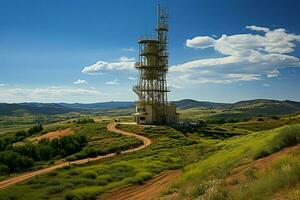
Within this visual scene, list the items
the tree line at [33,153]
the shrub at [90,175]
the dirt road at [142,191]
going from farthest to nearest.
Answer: the tree line at [33,153]
the shrub at [90,175]
the dirt road at [142,191]

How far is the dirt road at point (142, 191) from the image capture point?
35.0 metres

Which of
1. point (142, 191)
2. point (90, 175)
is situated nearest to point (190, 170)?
point (142, 191)

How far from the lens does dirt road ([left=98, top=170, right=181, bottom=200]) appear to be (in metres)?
35.0

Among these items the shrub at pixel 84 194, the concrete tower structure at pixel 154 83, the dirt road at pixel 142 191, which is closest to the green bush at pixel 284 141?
the dirt road at pixel 142 191

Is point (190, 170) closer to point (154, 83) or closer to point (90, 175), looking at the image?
point (90, 175)

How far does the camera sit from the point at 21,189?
39906 millimetres

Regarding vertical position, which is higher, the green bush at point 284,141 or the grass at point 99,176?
the green bush at point 284,141

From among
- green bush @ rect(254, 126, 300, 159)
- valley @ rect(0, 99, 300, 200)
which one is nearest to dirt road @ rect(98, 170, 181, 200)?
valley @ rect(0, 99, 300, 200)

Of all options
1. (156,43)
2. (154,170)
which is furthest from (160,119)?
(154,170)

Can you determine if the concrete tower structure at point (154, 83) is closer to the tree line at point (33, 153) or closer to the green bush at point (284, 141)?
the tree line at point (33, 153)

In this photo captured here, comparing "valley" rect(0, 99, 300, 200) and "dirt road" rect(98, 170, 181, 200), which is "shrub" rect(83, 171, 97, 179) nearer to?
"valley" rect(0, 99, 300, 200)

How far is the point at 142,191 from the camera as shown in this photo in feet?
124

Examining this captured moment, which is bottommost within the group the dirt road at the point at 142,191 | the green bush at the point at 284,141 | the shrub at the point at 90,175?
the dirt road at the point at 142,191

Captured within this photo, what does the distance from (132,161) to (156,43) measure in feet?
186
